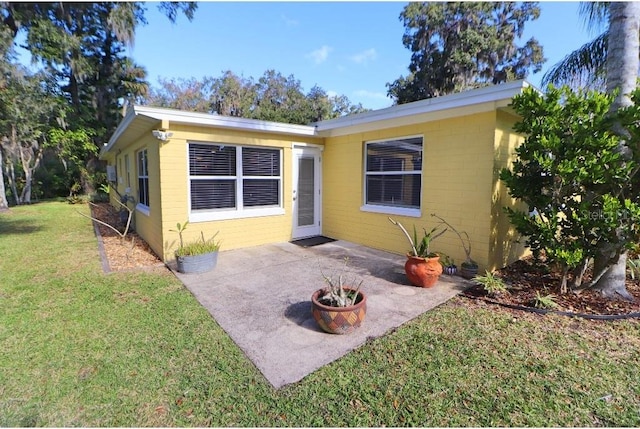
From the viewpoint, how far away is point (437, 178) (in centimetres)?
555

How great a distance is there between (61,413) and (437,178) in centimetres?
555

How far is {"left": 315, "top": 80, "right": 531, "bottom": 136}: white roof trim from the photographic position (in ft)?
14.3

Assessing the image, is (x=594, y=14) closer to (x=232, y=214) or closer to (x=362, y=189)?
(x=362, y=189)

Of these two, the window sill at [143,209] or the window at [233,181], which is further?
the window sill at [143,209]

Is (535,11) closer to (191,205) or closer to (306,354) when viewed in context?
(191,205)

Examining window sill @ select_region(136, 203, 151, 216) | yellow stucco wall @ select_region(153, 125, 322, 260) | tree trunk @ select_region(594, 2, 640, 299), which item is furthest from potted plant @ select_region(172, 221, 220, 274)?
tree trunk @ select_region(594, 2, 640, 299)

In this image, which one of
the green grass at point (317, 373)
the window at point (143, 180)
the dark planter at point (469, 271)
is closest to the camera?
the green grass at point (317, 373)

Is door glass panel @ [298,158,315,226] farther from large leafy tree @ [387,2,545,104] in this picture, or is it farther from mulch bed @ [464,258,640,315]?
large leafy tree @ [387,2,545,104]

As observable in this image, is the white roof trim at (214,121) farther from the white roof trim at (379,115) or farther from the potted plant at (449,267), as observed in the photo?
the potted plant at (449,267)

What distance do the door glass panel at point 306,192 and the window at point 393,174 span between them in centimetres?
150

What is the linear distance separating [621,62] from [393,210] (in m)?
3.83

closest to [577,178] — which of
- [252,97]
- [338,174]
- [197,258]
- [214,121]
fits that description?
[338,174]

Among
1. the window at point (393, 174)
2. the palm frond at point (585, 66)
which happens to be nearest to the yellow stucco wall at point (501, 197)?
the window at point (393, 174)

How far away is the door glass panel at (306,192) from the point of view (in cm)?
750
